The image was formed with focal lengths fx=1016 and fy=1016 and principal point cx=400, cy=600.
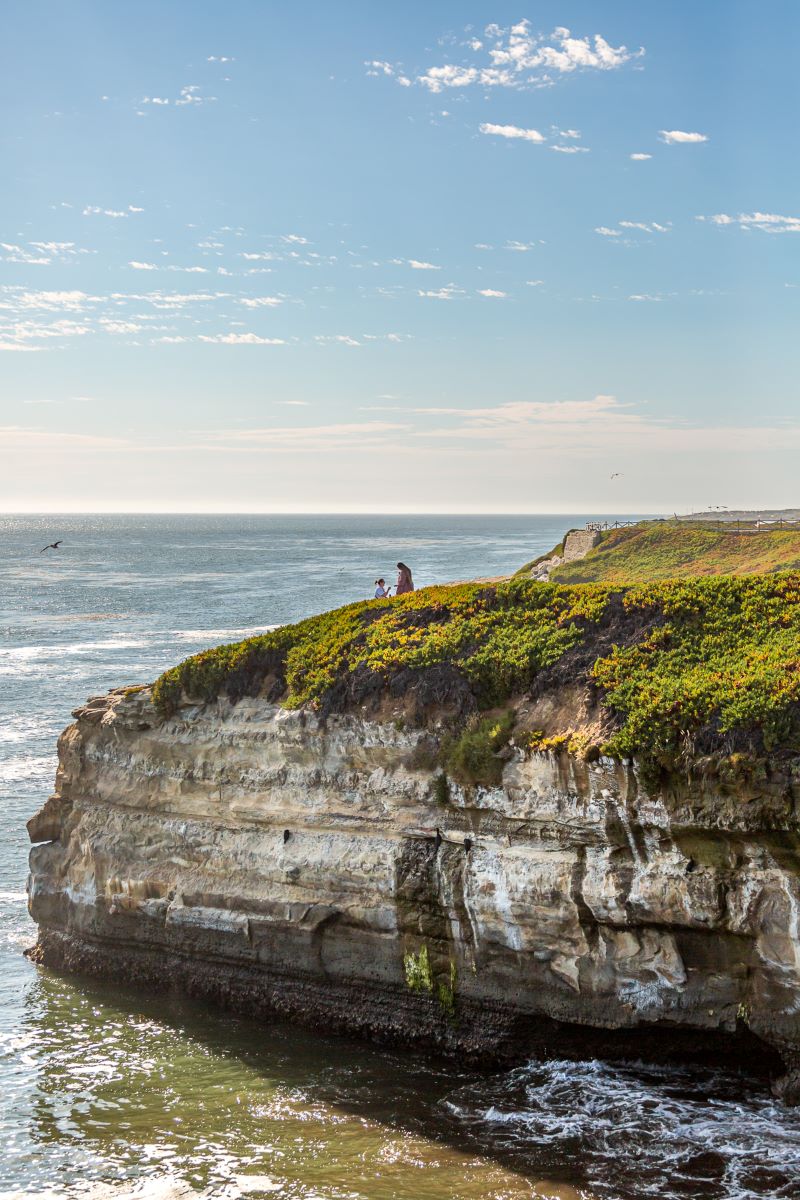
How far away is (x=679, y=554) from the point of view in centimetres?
6150

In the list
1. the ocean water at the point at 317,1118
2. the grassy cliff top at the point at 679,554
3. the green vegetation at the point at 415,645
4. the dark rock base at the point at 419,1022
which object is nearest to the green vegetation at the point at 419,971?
the dark rock base at the point at 419,1022

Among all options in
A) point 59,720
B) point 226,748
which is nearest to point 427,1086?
point 226,748

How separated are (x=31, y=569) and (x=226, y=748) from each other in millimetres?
121907

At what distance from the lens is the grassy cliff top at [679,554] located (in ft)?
178

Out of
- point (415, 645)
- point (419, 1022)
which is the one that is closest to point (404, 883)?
point (419, 1022)

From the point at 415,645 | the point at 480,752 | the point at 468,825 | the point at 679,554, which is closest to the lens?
the point at 480,752

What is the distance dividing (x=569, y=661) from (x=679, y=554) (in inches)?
1855

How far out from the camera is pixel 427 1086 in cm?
1461

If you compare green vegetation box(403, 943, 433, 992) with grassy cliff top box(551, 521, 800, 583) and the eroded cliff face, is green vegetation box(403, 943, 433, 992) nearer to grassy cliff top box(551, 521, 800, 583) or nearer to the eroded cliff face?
the eroded cliff face

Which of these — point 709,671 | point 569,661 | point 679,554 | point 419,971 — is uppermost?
point 679,554

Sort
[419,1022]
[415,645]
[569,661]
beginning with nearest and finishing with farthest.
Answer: [419,1022]
[569,661]
[415,645]

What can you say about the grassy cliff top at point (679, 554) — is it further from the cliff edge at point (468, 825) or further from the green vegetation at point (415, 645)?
the cliff edge at point (468, 825)

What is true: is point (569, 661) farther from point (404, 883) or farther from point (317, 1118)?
point (317, 1118)

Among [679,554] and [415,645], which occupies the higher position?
[679,554]
